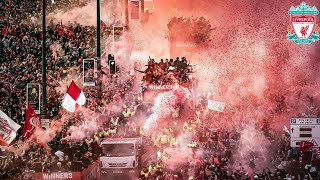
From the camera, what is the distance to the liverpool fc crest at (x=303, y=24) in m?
35.3

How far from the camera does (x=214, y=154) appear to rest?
81.2 ft

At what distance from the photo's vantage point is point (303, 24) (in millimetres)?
35312

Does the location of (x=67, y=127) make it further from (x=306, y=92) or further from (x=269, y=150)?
(x=306, y=92)

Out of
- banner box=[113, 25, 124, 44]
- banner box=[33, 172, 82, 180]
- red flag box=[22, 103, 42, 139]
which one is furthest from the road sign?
banner box=[113, 25, 124, 44]

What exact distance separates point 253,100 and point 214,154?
42.4ft

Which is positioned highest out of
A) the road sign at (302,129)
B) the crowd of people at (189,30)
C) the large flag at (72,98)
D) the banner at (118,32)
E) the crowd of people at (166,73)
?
the crowd of people at (189,30)

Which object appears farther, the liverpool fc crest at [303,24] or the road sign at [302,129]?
the liverpool fc crest at [303,24]

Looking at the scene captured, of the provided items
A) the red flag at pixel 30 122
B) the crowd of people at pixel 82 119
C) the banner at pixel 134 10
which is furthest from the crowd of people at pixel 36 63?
the banner at pixel 134 10

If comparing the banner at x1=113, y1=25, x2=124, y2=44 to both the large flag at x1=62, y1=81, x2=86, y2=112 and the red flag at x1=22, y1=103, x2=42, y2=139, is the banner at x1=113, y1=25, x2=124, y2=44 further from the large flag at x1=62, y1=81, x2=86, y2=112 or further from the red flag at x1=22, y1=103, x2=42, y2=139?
the red flag at x1=22, y1=103, x2=42, y2=139

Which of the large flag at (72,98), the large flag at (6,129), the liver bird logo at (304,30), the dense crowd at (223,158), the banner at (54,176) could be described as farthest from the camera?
the liver bird logo at (304,30)

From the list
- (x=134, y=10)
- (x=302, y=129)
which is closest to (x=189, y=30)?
(x=134, y=10)

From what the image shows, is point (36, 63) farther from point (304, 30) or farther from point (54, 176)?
point (304, 30)

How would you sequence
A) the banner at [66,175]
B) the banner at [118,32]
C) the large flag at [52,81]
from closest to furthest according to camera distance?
the banner at [66,175], the large flag at [52,81], the banner at [118,32]

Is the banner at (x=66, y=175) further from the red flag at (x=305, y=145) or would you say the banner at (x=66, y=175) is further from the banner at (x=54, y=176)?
the red flag at (x=305, y=145)
